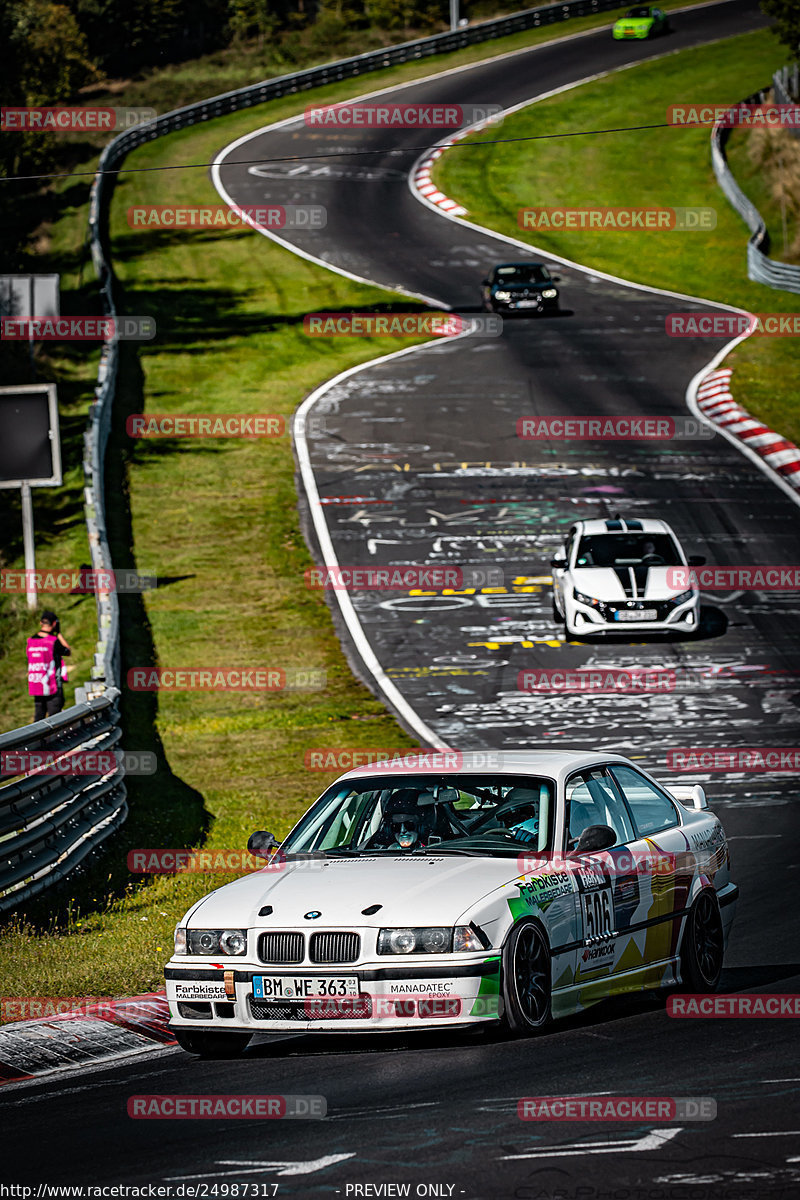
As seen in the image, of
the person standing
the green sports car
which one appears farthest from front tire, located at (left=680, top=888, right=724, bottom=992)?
the green sports car

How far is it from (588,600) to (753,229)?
30069mm

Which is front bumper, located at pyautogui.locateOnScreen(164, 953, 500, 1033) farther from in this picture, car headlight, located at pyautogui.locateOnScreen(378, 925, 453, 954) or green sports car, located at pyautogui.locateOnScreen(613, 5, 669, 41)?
green sports car, located at pyautogui.locateOnScreen(613, 5, 669, 41)

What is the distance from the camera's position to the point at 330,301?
45094 millimetres

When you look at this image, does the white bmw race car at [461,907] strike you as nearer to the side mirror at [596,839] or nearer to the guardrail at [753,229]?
the side mirror at [596,839]

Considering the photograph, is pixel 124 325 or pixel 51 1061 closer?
pixel 51 1061

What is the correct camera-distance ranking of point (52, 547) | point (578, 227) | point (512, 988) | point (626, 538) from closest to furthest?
point (512, 988) → point (626, 538) → point (52, 547) → point (578, 227)

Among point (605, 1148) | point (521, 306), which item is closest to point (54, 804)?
point (605, 1148)

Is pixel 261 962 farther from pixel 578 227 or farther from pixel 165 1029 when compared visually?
pixel 578 227

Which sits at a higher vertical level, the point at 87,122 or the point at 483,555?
the point at 87,122

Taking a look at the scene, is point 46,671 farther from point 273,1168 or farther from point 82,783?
point 273,1168

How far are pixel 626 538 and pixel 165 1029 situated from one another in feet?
51.4

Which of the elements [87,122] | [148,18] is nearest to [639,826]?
[87,122]

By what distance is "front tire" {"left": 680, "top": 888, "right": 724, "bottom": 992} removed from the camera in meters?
8.82

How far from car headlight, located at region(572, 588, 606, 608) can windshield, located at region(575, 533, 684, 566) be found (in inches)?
26.7
